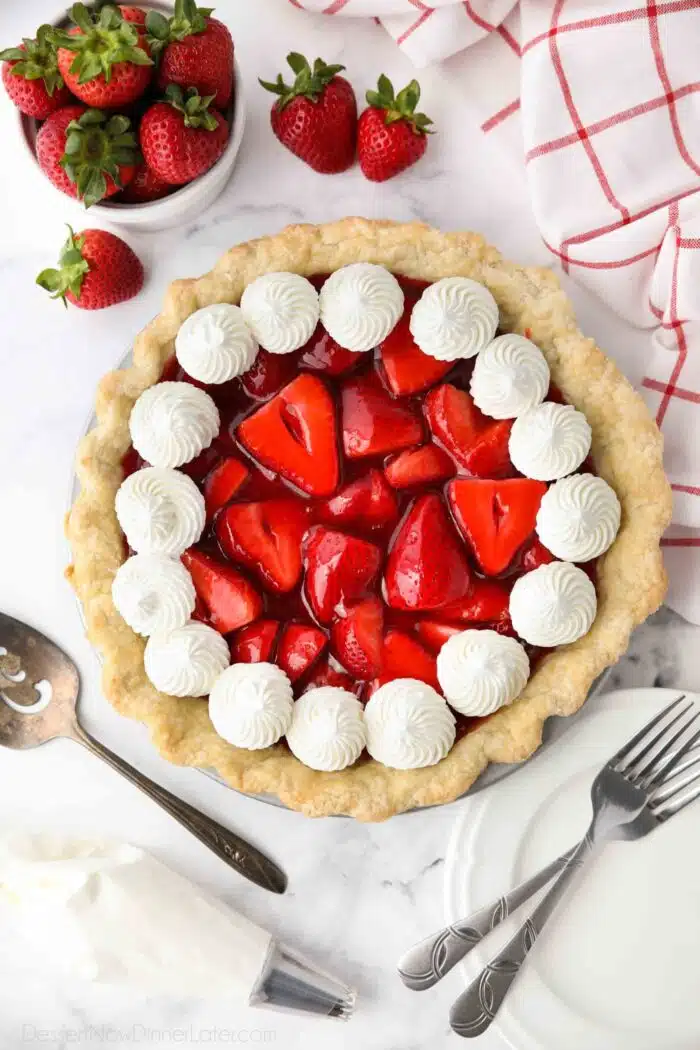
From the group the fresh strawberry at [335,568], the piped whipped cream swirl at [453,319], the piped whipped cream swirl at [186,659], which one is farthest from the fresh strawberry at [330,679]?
the piped whipped cream swirl at [453,319]

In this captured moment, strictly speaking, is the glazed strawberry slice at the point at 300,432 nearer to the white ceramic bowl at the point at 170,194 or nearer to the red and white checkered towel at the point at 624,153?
the white ceramic bowl at the point at 170,194

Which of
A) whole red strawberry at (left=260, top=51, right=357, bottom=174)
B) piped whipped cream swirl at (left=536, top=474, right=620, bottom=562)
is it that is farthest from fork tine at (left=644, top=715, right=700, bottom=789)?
whole red strawberry at (left=260, top=51, right=357, bottom=174)

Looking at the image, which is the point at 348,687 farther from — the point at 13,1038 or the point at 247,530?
the point at 13,1038

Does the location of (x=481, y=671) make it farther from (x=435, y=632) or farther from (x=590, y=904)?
(x=590, y=904)

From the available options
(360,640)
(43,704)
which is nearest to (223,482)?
(360,640)

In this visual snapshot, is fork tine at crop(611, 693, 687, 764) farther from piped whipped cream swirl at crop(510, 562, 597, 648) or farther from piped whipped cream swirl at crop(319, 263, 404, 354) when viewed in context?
piped whipped cream swirl at crop(319, 263, 404, 354)
